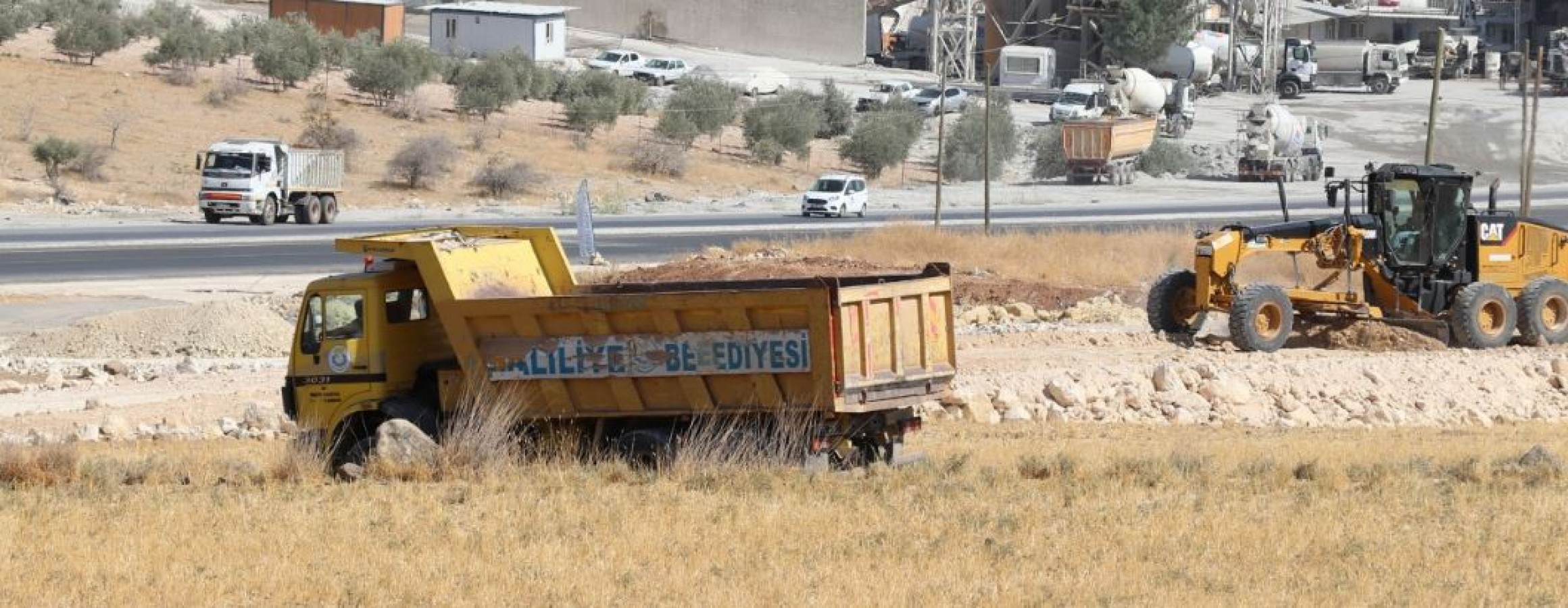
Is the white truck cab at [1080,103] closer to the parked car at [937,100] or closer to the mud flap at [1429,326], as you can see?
the parked car at [937,100]

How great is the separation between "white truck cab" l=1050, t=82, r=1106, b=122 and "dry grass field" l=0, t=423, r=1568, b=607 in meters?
67.9

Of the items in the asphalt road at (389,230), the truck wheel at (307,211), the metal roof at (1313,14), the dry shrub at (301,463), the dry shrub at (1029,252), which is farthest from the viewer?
the metal roof at (1313,14)

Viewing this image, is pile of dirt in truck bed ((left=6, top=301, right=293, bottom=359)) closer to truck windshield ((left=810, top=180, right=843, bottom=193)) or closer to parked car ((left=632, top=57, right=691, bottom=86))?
truck windshield ((left=810, top=180, right=843, bottom=193))

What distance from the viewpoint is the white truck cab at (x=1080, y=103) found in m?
86.4

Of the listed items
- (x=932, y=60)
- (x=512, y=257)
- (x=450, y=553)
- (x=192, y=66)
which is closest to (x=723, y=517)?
(x=450, y=553)

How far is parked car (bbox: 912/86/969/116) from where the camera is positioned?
9319 centimetres

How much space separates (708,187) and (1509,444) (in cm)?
5491

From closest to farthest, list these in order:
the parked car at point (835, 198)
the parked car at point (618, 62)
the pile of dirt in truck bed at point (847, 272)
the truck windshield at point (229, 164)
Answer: the pile of dirt in truck bed at point (847, 272) < the truck windshield at point (229, 164) < the parked car at point (835, 198) < the parked car at point (618, 62)

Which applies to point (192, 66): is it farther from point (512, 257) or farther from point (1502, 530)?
point (1502, 530)

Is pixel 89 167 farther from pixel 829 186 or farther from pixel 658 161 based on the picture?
pixel 829 186

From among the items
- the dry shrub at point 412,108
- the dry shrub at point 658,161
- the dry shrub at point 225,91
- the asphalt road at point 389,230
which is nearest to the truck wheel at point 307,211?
the asphalt road at point 389,230

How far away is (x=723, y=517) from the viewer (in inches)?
540

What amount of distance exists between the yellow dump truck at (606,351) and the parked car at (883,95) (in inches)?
2928

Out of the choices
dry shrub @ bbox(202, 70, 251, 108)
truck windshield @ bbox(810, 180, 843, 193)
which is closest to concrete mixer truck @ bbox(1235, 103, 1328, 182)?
truck windshield @ bbox(810, 180, 843, 193)
